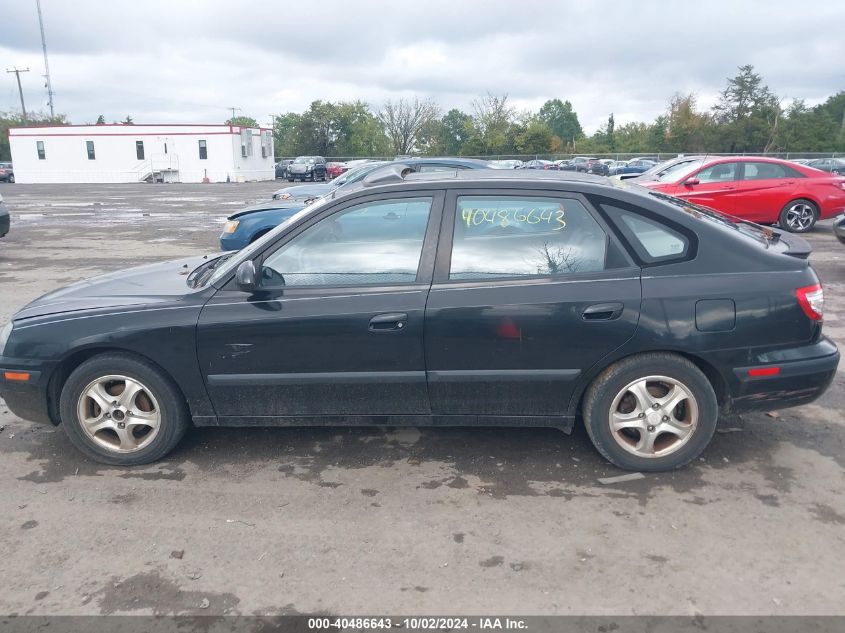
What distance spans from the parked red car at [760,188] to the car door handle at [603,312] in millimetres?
10071

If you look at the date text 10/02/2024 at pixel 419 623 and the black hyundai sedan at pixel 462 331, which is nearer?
the date text 10/02/2024 at pixel 419 623

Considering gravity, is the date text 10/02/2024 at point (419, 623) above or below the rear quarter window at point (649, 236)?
below

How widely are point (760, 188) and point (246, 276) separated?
11.9 metres

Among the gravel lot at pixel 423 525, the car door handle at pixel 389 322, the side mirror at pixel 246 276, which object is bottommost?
the gravel lot at pixel 423 525

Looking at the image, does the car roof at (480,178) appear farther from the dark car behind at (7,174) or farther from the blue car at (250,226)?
the dark car behind at (7,174)

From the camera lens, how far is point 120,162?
5122 centimetres

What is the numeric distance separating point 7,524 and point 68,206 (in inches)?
960

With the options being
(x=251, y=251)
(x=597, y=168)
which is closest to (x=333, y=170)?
(x=597, y=168)

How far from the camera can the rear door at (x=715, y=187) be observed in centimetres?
1290

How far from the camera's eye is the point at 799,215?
13.2 meters

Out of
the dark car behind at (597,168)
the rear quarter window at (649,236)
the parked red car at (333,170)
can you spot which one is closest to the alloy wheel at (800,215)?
the rear quarter window at (649,236)

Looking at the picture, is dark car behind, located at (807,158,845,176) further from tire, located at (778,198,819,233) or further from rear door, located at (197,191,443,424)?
rear door, located at (197,191,443,424)

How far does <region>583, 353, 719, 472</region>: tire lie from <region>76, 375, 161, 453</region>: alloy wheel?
2.49 metres

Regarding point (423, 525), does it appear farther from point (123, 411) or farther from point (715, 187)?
point (715, 187)
